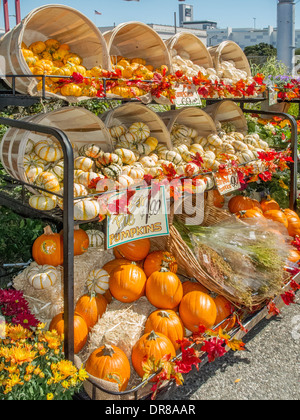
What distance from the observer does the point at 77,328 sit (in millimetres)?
2137

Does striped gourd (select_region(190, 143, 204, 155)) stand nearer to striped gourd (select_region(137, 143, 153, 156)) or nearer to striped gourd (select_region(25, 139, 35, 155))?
striped gourd (select_region(137, 143, 153, 156))

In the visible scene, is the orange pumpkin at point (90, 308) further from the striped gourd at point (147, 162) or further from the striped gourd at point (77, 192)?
the striped gourd at point (147, 162)

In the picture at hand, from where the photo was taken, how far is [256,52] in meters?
23.0

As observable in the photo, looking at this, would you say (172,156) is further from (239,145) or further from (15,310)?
(15,310)

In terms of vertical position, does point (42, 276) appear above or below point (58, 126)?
below

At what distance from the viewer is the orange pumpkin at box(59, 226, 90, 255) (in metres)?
2.54

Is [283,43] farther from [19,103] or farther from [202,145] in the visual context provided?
[19,103]

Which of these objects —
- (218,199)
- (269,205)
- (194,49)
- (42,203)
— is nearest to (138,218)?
(42,203)

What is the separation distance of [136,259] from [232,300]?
68 cm

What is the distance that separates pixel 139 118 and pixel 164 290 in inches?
52.1

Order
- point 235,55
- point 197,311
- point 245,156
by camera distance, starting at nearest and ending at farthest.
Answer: point 197,311 → point 245,156 → point 235,55

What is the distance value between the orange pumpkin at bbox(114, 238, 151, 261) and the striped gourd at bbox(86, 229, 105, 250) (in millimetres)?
142

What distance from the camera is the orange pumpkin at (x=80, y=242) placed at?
8.34ft

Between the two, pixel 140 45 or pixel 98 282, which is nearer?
pixel 98 282
